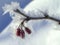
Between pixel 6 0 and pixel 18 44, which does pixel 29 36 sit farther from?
pixel 6 0

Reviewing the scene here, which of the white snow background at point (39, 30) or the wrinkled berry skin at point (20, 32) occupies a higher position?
the white snow background at point (39, 30)

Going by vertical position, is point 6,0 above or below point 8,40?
above

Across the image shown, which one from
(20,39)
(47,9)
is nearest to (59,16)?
(47,9)

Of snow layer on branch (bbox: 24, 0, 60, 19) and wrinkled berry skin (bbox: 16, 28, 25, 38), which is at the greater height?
snow layer on branch (bbox: 24, 0, 60, 19)

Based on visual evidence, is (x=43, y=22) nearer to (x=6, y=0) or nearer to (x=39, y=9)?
(x=39, y=9)

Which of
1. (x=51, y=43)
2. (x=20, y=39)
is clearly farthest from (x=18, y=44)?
(x=51, y=43)

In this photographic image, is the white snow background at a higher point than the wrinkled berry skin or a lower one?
higher

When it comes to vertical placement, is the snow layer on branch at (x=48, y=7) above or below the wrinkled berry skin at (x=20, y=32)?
above

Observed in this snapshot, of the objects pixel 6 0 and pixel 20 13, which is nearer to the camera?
pixel 20 13

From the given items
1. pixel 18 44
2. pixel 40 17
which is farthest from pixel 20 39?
pixel 40 17
